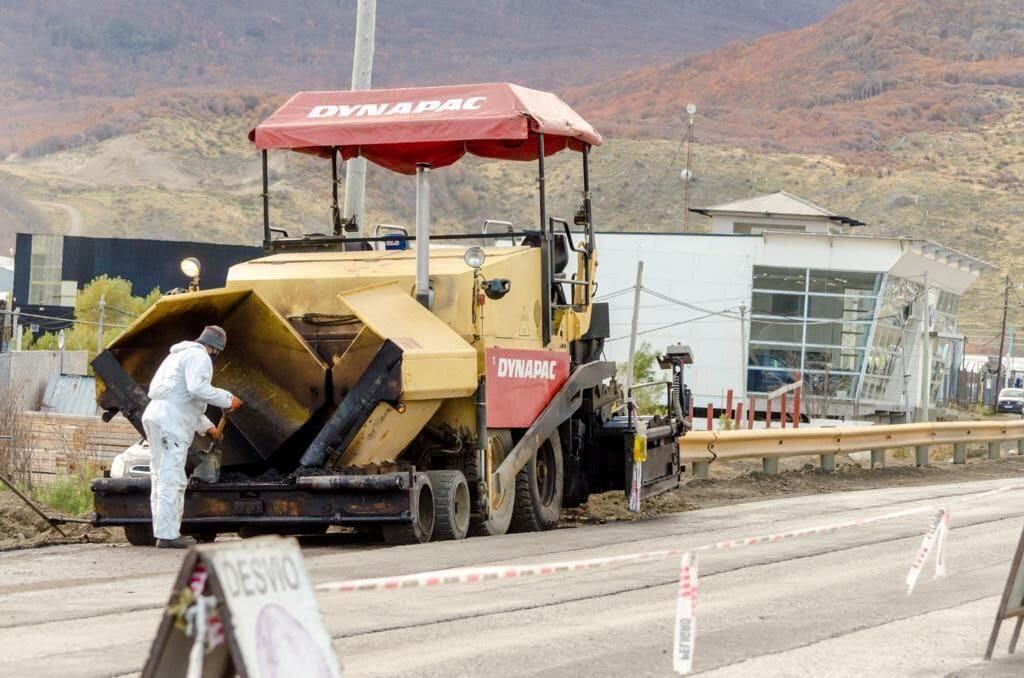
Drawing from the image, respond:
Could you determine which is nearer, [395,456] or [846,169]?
[395,456]

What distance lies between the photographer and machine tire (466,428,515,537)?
1369 cm

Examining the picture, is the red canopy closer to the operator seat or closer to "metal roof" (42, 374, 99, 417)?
the operator seat

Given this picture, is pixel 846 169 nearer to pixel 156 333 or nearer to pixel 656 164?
pixel 656 164

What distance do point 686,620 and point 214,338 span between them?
5513 mm

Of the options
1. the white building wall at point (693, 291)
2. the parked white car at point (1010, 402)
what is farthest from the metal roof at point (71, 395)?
the parked white car at point (1010, 402)

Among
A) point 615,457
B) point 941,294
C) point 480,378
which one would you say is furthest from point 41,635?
point 941,294

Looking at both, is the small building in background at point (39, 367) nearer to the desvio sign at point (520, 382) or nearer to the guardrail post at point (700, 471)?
the guardrail post at point (700, 471)

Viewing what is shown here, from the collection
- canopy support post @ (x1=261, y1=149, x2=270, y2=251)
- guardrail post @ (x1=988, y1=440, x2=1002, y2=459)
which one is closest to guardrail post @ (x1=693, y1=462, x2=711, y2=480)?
canopy support post @ (x1=261, y1=149, x2=270, y2=251)

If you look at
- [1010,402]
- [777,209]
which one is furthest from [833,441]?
[1010,402]

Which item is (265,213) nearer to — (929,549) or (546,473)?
(546,473)

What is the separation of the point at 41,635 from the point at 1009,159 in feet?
450

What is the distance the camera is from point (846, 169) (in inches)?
5315

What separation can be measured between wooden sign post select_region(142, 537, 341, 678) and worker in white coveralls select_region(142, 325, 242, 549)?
7.21 meters

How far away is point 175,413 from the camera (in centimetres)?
1241
